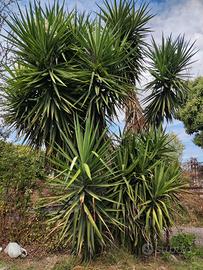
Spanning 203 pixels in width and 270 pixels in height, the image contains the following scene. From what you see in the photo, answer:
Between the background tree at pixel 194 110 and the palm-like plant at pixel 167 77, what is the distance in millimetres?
9493

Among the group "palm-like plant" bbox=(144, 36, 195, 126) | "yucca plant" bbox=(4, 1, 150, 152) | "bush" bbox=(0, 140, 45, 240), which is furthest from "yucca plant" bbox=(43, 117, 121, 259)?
"palm-like plant" bbox=(144, 36, 195, 126)

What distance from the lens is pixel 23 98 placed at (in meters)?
5.86

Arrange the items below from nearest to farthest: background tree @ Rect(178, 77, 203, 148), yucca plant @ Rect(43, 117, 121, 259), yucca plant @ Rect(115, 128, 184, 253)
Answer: yucca plant @ Rect(43, 117, 121, 259)
yucca plant @ Rect(115, 128, 184, 253)
background tree @ Rect(178, 77, 203, 148)

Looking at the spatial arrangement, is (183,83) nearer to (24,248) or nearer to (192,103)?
(24,248)

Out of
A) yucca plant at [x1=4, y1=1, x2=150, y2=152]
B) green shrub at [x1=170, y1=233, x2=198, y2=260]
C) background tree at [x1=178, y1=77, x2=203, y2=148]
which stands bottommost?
green shrub at [x1=170, y1=233, x2=198, y2=260]

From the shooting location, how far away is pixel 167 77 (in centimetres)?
679

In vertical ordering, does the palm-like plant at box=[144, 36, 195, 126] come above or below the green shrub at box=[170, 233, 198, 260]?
above

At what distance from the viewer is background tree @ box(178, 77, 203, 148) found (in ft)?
54.8

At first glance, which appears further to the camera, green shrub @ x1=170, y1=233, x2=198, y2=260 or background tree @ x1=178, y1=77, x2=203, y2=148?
background tree @ x1=178, y1=77, x2=203, y2=148

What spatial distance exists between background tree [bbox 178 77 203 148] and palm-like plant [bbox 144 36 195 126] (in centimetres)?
949

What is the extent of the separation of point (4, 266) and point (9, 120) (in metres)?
2.53

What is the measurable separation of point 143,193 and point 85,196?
1024 millimetres

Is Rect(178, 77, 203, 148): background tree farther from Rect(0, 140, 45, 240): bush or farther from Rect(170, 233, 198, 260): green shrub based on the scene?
Rect(0, 140, 45, 240): bush

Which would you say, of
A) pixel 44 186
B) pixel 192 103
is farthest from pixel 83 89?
pixel 192 103
